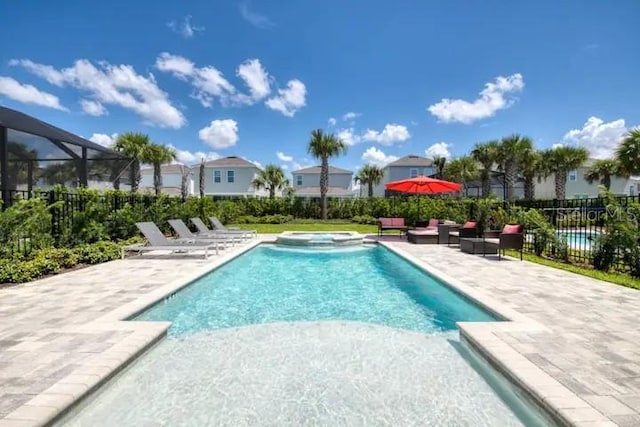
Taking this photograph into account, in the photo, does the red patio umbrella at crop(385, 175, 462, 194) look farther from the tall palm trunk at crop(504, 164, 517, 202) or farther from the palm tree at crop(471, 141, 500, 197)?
the tall palm trunk at crop(504, 164, 517, 202)

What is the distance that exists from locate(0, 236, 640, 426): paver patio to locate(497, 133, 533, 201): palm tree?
27825 mm

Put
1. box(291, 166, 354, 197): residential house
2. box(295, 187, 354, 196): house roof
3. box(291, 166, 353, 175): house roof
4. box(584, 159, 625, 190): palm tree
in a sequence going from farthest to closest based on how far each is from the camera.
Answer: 1. box(291, 166, 353, 175): house roof
2. box(291, 166, 354, 197): residential house
3. box(295, 187, 354, 196): house roof
4. box(584, 159, 625, 190): palm tree

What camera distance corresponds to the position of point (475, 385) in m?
3.58

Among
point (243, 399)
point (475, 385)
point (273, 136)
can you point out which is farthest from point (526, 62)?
point (273, 136)

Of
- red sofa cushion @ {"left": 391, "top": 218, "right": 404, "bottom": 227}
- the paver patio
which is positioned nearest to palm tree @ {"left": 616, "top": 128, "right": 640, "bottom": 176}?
red sofa cushion @ {"left": 391, "top": 218, "right": 404, "bottom": 227}

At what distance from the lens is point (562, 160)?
108 ft

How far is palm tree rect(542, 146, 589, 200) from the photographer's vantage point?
3275 cm

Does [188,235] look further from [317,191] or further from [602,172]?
[602,172]

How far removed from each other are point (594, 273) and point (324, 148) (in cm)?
2299

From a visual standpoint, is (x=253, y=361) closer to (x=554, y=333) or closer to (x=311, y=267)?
(x=554, y=333)

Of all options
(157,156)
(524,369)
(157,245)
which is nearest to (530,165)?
(157,245)

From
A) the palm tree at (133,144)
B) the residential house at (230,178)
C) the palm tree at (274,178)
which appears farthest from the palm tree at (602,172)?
the palm tree at (133,144)

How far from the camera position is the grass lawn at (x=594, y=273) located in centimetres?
717

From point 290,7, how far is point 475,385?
16.1 m
